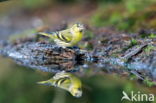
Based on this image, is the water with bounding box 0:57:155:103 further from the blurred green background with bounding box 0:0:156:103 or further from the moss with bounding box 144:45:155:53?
the moss with bounding box 144:45:155:53

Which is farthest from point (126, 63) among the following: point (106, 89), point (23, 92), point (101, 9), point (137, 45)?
point (101, 9)

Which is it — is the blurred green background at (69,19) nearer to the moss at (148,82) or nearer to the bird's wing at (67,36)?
the moss at (148,82)

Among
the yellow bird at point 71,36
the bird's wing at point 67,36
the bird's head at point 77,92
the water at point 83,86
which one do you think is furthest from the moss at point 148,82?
the bird's wing at point 67,36

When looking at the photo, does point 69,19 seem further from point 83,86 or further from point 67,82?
point 83,86

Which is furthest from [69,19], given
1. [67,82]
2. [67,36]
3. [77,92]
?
[77,92]

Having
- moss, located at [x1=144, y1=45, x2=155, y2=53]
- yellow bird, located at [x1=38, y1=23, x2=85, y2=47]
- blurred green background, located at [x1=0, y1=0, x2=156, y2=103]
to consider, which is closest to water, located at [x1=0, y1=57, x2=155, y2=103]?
blurred green background, located at [x1=0, y1=0, x2=156, y2=103]

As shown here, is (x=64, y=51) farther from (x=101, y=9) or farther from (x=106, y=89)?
(x=101, y=9)
